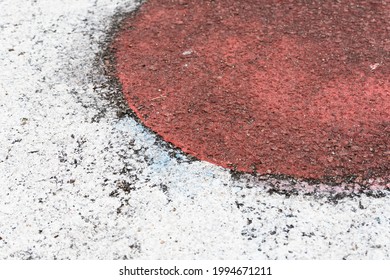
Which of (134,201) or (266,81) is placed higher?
(266,81)

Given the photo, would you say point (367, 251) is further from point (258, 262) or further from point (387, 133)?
point (387, 133)

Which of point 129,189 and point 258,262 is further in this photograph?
point 129,189

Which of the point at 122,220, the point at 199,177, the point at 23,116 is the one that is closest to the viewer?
the point at 122,220

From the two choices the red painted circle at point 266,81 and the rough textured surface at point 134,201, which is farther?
the red painted circle at point 266,81

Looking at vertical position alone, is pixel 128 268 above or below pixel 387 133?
below

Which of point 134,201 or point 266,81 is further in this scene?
point 266,81

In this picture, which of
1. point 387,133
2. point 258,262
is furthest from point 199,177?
point 387,133
